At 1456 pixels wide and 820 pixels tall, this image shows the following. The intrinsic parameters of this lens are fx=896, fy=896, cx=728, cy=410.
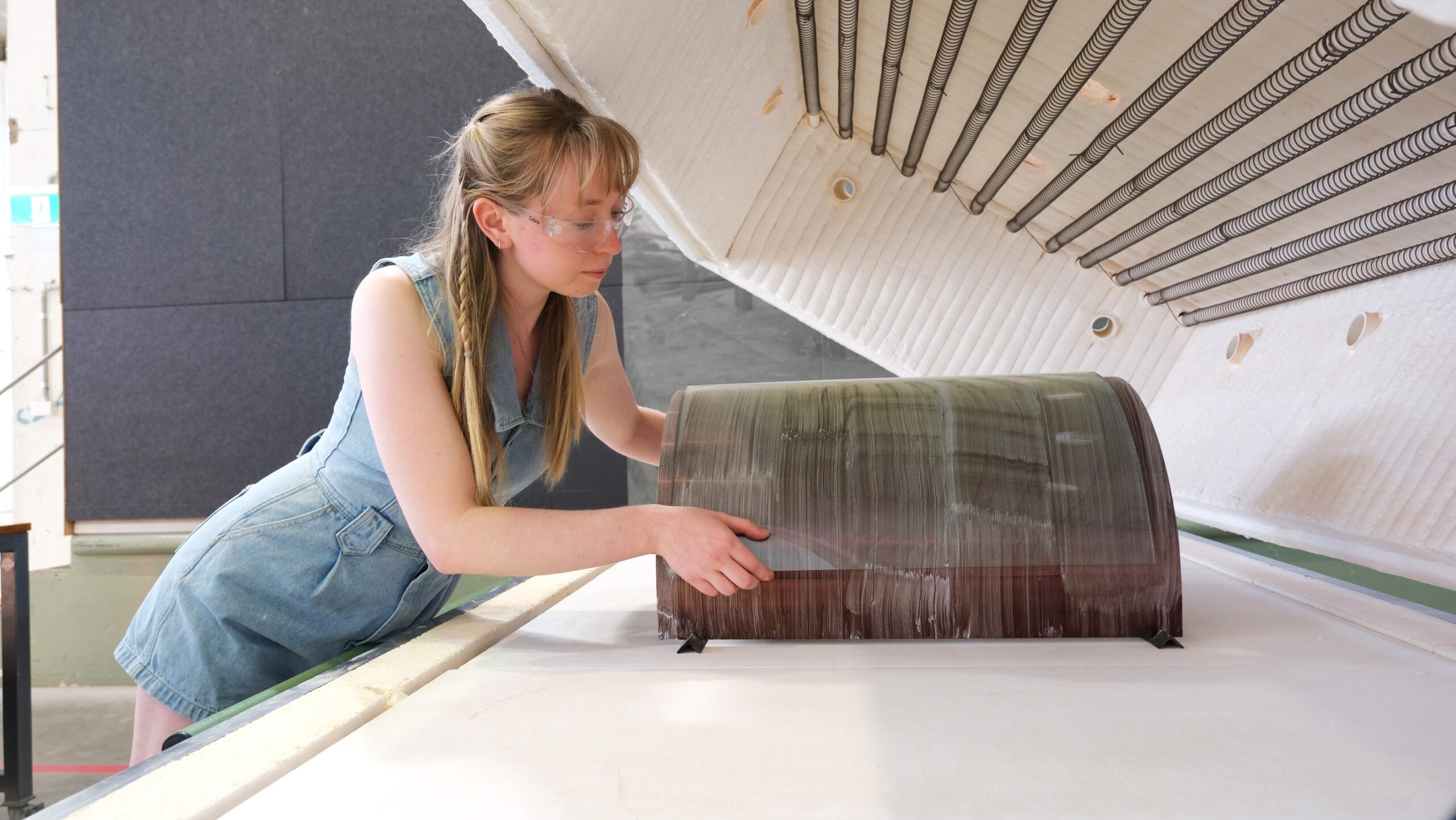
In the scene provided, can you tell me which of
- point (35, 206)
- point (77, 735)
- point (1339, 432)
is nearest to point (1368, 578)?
point (1339, 432)

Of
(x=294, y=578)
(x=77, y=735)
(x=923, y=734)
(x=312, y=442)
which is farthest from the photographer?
(x=77, y=735)

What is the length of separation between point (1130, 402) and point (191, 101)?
415 centimetres

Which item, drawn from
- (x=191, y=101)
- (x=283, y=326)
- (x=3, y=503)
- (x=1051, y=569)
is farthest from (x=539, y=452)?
(x=3, y=503)

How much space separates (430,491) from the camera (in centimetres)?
89

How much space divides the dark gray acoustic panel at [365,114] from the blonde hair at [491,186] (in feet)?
9.26

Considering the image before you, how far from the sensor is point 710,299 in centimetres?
351

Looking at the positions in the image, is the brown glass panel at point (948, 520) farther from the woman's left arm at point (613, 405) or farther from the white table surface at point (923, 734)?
the woman's left arm at point (613, 405)

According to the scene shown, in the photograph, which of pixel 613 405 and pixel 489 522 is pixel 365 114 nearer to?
pixel 613 405

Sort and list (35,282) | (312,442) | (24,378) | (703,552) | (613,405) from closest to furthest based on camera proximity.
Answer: (703,552) < (312,442) < (613,405) < (24,378) < (35,282)

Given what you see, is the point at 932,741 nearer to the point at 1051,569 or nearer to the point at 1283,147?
the point at 1051,569

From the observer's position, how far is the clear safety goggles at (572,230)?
3.28 feet

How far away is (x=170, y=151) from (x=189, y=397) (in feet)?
3.47

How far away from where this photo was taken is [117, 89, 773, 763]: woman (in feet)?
2.94

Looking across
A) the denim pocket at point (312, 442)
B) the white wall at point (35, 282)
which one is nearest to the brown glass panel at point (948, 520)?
the denim pocket at point (312, 442)
